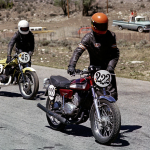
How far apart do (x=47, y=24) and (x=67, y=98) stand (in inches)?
1923

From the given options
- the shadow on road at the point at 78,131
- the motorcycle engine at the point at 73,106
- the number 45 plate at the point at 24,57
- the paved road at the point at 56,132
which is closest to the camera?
the paved road at the point at 56,132

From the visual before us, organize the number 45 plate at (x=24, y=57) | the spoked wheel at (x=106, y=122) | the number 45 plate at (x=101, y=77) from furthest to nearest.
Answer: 1. the number 45 plate at (x=24, y=57)
2. the number 45 plate at (x=101, y=77)
3. the spoked wheel at (x=106, y=122)

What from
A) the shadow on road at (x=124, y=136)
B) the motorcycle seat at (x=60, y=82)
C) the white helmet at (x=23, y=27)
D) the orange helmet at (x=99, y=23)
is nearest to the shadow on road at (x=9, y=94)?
the white helmet at (x=23, y=27)

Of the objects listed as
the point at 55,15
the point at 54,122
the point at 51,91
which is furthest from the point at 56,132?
the point at 55,15

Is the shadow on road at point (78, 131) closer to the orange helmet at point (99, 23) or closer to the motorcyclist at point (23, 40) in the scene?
the orange helmet at point (99, 23)

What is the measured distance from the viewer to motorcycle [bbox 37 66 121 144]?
527cm

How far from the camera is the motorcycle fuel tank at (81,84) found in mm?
5582

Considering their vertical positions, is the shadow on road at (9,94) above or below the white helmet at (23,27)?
below

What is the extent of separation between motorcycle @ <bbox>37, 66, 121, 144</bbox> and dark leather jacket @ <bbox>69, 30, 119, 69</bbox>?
464 mm

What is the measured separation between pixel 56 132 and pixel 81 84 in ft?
3.67

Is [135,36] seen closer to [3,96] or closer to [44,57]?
[44,57]

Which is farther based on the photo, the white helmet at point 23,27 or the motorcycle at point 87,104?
the white helmet at point 23,27

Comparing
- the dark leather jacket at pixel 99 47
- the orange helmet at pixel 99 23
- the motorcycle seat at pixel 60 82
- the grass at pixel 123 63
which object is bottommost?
the grass at pixel 123 63

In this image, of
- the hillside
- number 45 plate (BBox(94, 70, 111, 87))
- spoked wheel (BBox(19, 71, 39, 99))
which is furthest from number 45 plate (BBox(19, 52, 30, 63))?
the hillside
